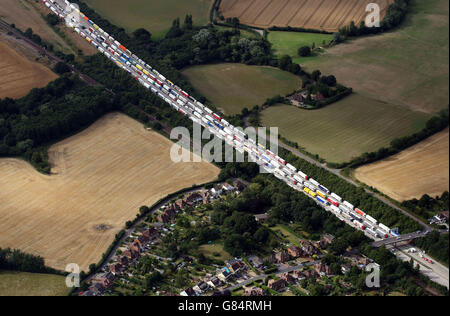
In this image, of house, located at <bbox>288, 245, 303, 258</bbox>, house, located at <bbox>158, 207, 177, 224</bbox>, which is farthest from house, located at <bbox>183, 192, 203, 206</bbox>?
house, located at <bbox>288, 245, 303, 258</bbox>

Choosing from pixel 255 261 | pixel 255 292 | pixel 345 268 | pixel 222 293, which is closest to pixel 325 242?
pixel 345 268

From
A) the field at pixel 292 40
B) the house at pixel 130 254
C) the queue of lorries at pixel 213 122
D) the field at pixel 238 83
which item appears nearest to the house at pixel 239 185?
the queue of lorries at pixel 213 122

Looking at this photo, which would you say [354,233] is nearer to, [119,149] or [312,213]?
[312,213]

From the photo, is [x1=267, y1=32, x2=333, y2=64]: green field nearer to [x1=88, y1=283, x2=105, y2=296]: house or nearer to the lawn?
the lawn

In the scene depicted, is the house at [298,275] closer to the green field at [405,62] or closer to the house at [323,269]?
the house at [323,269]

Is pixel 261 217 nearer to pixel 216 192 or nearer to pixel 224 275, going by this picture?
pixel 216 192

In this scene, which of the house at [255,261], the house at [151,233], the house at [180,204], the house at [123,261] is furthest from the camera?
the house at [180,204]
